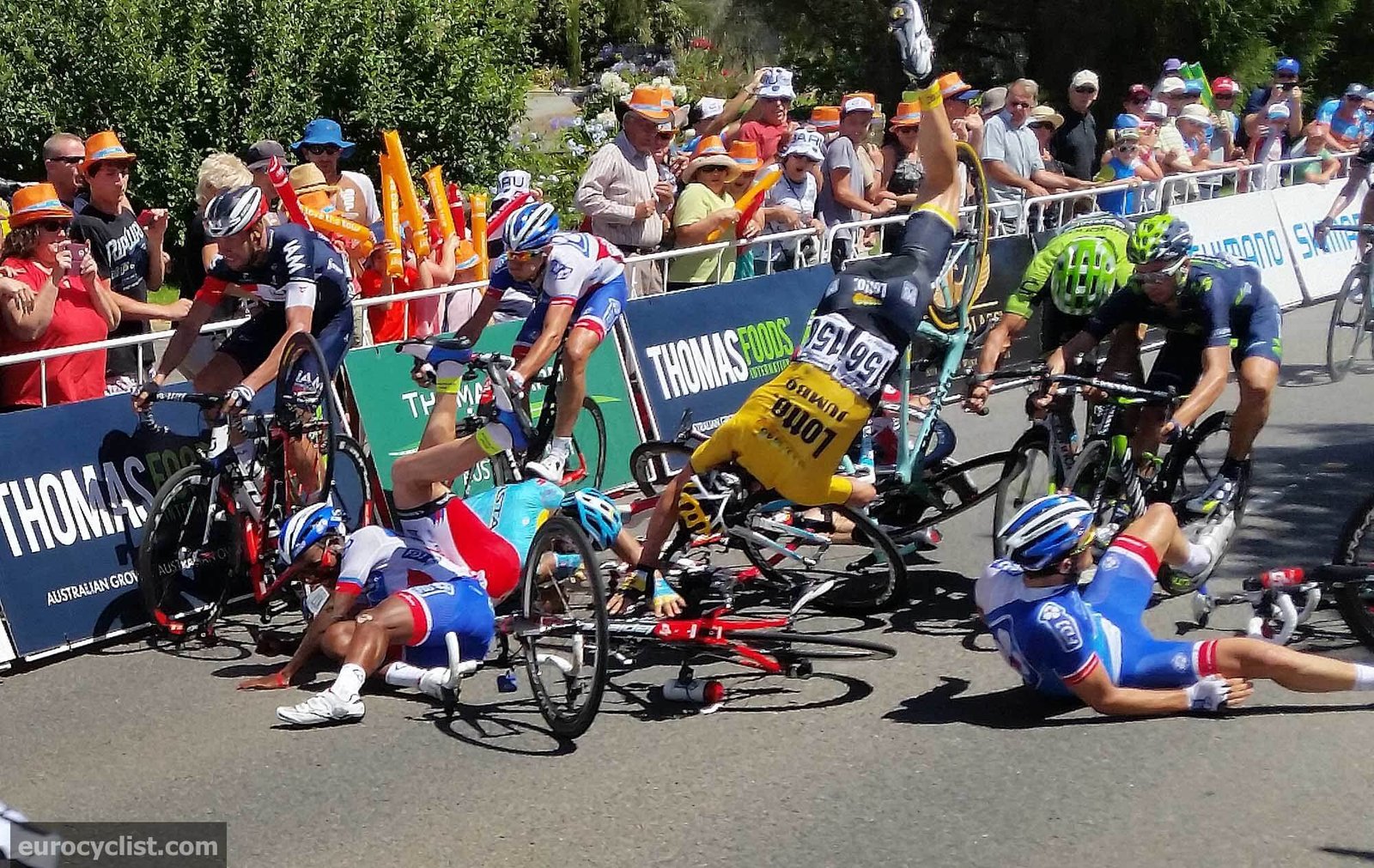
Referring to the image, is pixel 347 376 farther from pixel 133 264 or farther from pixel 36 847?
pixel 36 847

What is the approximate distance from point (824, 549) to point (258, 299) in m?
3.33

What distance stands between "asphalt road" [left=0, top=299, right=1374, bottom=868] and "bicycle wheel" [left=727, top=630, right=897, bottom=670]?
11 cm

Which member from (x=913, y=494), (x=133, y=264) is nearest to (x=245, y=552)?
(x=133, y=264)

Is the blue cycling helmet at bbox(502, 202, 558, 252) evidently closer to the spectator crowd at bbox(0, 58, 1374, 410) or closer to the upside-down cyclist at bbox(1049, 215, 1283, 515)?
the spectator crowd at bbox(0, 58, 1374, 410)

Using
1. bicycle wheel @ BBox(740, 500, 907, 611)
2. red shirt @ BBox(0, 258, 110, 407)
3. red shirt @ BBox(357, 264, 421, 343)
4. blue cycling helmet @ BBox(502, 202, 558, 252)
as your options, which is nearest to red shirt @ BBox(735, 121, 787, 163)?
red shirt @ BBox(357, 264, 421, 343)

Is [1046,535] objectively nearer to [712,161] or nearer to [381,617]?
[381,617]

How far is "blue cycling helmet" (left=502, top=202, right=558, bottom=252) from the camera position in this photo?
8.51 meters

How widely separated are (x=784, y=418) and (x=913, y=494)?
150 cm

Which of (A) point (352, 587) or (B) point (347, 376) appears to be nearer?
(A) point (352, 587)

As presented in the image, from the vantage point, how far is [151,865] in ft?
18.5

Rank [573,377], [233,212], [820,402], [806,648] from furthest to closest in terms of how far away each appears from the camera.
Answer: [573,377] < [233,212] < [806,648] < [820,402]

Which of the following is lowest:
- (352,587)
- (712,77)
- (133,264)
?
(352,587)

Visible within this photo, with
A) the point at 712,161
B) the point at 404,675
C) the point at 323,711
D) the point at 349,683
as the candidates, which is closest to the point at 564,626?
the point at 404,675

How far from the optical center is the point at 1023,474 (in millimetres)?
8484
